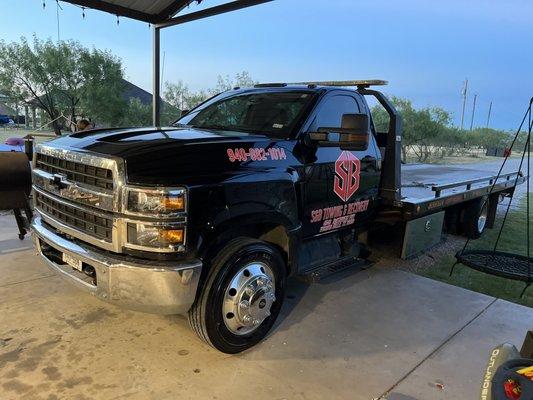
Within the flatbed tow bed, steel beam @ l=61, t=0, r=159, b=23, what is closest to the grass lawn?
the flatbed tow bed

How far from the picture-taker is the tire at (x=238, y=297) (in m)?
3.19

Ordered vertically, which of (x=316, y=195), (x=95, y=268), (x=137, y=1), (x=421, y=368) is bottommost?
(x=421, y=368)

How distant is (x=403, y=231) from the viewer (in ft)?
17.5

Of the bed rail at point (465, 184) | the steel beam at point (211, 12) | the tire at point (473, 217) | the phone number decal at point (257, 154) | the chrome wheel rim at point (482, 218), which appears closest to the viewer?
the phone number decal at point (257, 154)

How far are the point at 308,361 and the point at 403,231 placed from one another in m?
2.47

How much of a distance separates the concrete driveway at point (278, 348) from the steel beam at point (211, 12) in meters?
5.38

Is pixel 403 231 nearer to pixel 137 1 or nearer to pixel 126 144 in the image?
pixel 126 144

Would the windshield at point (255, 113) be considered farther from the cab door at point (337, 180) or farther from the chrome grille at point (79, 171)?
the chrome grille at point (79, 171)

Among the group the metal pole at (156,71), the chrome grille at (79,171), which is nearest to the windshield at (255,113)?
the chrome grille at (79,171)

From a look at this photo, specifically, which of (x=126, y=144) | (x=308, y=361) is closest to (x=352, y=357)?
(x=308, y=361)

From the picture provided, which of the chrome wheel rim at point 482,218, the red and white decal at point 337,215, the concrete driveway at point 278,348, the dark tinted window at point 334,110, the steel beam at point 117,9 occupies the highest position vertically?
the steel beam at point 117,9

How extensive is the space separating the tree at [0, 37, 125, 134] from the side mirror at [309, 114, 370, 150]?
15304 mm

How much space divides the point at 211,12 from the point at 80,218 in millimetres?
6658

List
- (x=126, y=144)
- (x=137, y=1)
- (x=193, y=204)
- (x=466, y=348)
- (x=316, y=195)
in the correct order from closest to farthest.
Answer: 1. (x=193, y=204)
2. (x=126, y=144)
3. (x=466, y=348)
4. (x=316, y=195)
5. (x=137, y=1)
